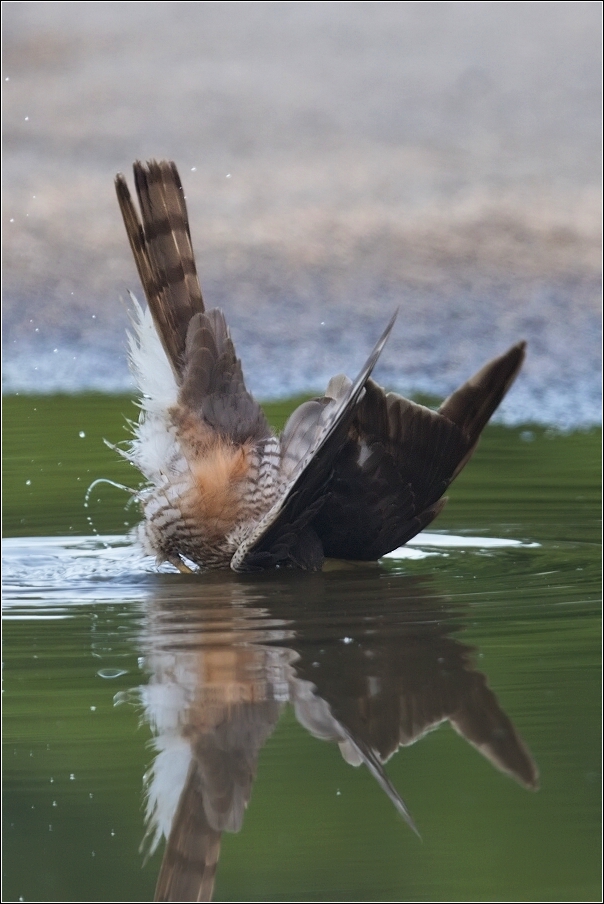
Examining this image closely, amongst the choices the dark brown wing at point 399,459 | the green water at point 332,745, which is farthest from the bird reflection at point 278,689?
the dark brown wing at point 399,459

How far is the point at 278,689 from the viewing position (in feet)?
12.0

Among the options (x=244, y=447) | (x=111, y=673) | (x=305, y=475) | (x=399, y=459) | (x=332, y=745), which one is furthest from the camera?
(x=244, y=447)

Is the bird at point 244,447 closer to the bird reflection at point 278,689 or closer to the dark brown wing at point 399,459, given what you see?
the dark brown wing at point 399,459

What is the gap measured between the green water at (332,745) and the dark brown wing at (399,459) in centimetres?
17

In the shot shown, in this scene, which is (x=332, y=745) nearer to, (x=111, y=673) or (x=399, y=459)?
(x=111, y=673)

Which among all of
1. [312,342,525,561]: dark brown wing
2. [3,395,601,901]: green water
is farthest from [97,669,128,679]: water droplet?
[312,342,525,561]: dark brown wing

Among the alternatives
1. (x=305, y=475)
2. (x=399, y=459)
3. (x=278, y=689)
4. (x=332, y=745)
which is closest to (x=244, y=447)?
(x=399, y=459)

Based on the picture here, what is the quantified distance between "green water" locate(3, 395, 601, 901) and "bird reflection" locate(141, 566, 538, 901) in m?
0.02

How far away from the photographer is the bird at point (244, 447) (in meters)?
4.73

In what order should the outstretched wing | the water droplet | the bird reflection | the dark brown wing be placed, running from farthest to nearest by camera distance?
the dark brown wing → the outstretched wing → the water droplet → the bird reflection

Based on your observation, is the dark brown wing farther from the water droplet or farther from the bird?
the water droplet

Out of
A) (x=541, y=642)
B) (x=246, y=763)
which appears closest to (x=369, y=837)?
(x=246, y=763)

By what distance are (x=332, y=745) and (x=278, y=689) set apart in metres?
0.36

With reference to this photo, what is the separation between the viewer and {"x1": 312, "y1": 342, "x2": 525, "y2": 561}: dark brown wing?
15.4 feet
